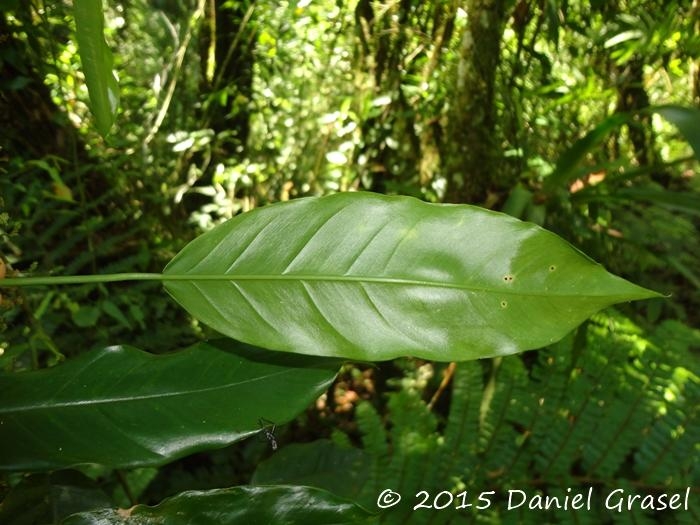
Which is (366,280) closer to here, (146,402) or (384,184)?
(146,402)

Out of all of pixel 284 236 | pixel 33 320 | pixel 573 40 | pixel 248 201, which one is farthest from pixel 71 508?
pixel 573 40

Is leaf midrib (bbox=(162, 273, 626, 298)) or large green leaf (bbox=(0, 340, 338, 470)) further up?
leaf midrib (bbox=(162, 273, 626, 298))

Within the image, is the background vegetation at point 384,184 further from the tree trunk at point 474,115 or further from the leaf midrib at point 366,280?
the leaf midrib at point 366,280

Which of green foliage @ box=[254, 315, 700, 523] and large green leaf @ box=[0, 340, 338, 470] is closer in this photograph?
large green leaf @ box=[0, 340, 338, 470]

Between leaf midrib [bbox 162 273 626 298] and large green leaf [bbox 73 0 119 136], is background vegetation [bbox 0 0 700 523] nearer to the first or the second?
large green leaf [bbox 73 0 119 136]

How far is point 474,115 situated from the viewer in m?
1.41

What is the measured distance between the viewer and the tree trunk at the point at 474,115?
1320 millimetres

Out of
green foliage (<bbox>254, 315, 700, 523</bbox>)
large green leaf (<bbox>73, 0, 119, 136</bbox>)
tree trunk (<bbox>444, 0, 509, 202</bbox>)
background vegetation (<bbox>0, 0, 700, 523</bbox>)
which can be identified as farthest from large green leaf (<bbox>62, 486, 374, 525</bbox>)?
tree trunk (<bbox>444, 0, 509, 202</bbox>)

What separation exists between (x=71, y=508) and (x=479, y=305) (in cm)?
46

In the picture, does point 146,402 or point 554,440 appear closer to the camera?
point 146,402

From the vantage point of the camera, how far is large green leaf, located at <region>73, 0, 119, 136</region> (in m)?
0.40

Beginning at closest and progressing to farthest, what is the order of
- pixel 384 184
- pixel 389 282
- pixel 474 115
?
1. pixel 389 282
2. pixel 474 115
3. pixel 384 184

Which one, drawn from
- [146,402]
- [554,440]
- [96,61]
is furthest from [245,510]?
[554,440]

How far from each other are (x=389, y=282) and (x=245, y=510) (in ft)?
0.72
